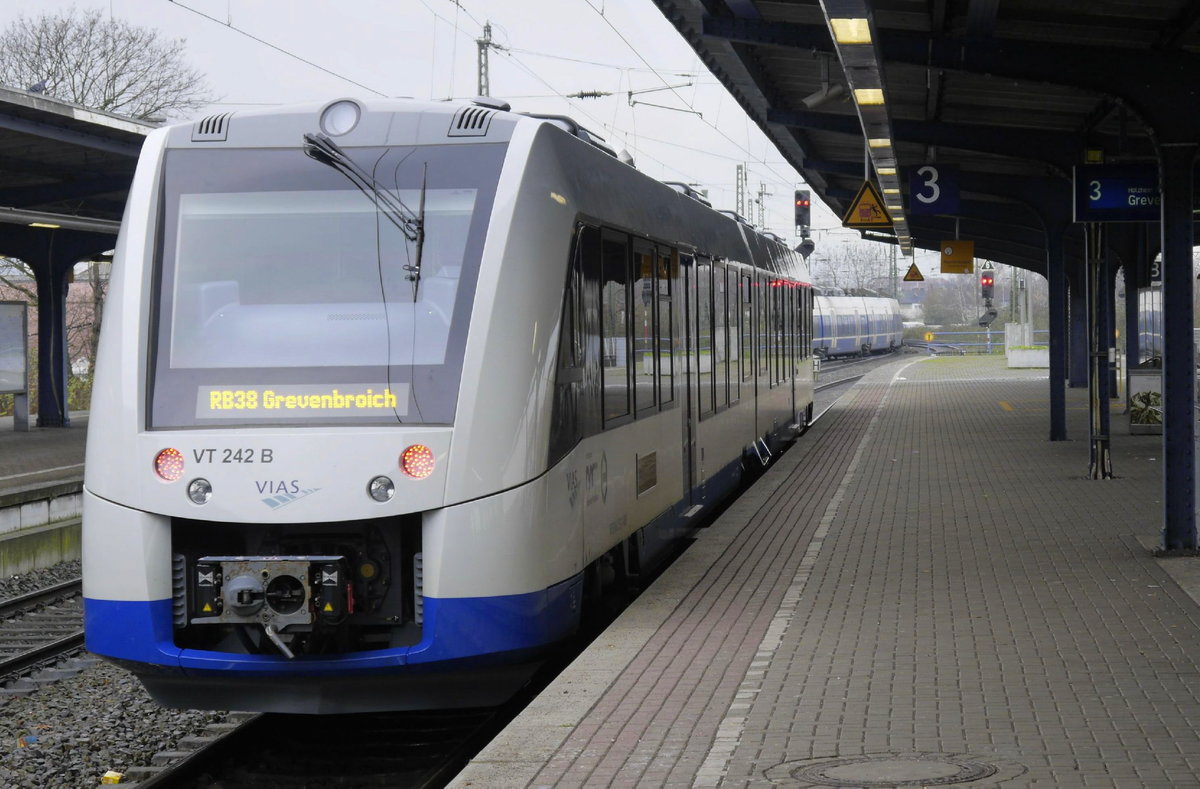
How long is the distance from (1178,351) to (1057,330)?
1101 centimetres

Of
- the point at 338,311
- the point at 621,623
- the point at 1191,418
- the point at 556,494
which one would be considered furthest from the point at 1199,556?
the point at 338,311

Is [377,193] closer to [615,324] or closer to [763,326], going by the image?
[615,324]

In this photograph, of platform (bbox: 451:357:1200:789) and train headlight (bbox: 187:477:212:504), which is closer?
platform (bbox: 451:357:1200:789)

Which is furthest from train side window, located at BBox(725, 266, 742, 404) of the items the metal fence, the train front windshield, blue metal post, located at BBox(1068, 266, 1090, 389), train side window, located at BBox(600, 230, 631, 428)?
the metal fence

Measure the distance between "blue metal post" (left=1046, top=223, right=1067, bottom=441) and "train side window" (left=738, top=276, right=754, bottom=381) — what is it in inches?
243

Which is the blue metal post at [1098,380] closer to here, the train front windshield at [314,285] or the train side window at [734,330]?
the train side window at [734,330]

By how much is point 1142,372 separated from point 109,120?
1402cm

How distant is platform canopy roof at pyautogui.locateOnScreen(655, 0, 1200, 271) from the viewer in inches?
408

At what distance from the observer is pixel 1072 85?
1076 cm

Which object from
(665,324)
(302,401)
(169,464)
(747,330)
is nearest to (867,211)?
(747,330)

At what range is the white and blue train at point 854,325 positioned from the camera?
6291 cm

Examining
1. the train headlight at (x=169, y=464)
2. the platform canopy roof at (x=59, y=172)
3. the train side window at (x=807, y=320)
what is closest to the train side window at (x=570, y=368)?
the train headlight at (x=169, y=464)

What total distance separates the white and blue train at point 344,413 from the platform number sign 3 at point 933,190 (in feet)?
43.0

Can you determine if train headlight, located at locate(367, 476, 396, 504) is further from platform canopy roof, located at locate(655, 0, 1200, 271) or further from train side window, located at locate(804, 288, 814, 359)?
train side window, located at locate(804, 288, 814, 359)
